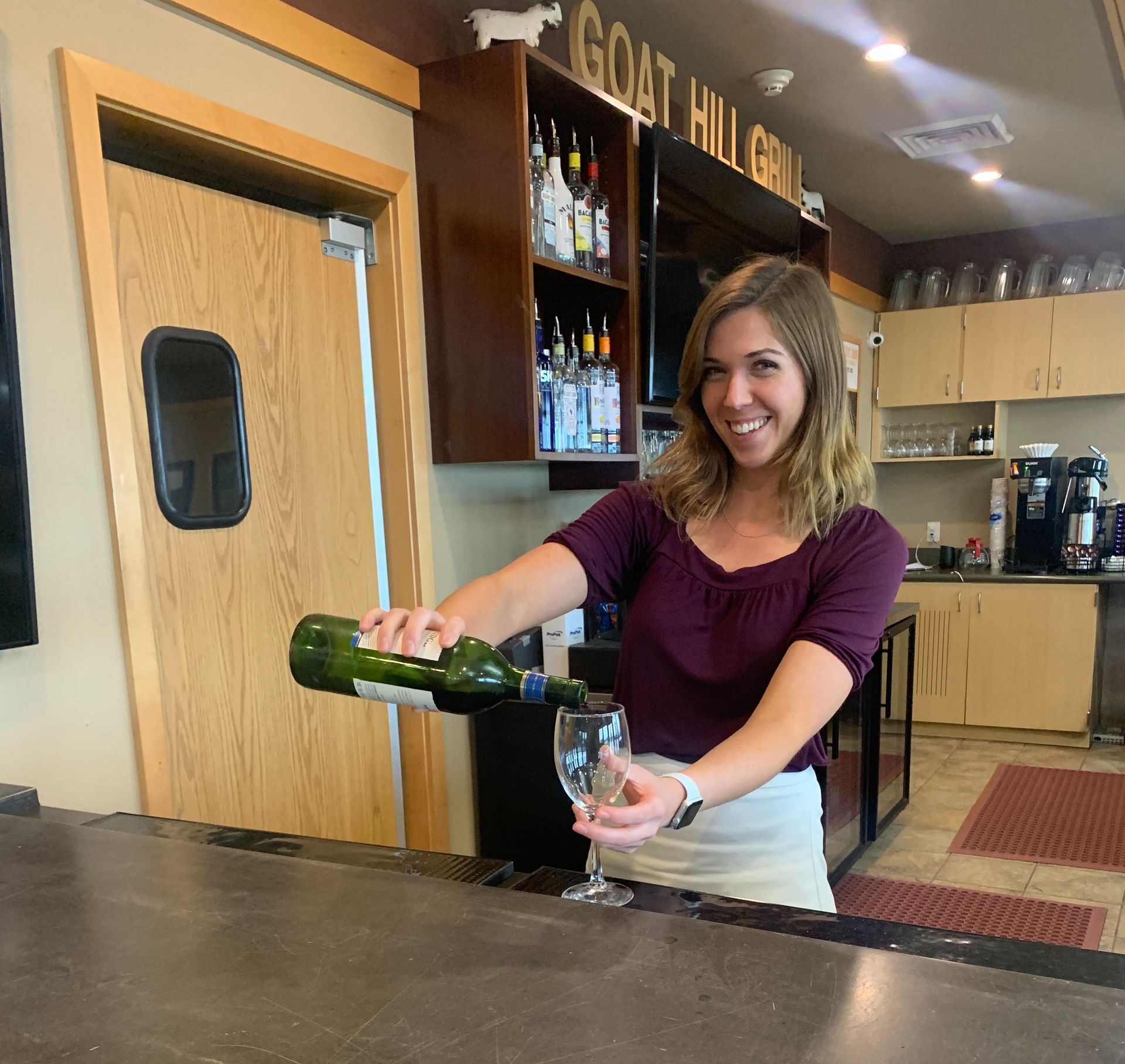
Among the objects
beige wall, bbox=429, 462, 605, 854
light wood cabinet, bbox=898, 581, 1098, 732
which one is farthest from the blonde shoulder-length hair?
light wood cabinet, bbox=898, 581, 1098, 732

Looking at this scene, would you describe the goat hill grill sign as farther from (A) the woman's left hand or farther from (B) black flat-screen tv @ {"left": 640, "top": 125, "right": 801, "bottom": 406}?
(A) the woman's left hand

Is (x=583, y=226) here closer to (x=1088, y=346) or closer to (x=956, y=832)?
(x=956, y=832)

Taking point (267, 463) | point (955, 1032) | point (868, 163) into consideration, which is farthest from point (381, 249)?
point (868, 163)

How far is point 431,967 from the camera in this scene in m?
0.60

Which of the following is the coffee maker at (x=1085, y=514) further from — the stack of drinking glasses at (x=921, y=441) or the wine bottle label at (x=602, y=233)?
the wine bottle label at (x=602, y=233)

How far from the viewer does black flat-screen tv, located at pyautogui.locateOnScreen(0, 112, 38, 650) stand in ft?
4.28

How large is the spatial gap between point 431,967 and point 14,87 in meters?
1.46

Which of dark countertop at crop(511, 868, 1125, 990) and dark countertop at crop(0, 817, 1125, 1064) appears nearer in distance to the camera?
dark countertop at crop(0, 817, 1125, 1064)

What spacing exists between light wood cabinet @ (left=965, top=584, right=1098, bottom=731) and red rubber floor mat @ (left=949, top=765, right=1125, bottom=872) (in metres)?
0.43

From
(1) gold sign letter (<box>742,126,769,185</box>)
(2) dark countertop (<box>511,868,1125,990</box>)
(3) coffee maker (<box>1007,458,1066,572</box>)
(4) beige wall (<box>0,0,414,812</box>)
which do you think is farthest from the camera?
(3) coffee maker (<box>1007,458,1066,572</box>)

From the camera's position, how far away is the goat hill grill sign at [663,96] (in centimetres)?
243

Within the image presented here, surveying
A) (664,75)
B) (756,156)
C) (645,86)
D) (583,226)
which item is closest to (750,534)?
(583,226)

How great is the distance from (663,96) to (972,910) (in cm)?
281

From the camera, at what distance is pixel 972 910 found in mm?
2869
